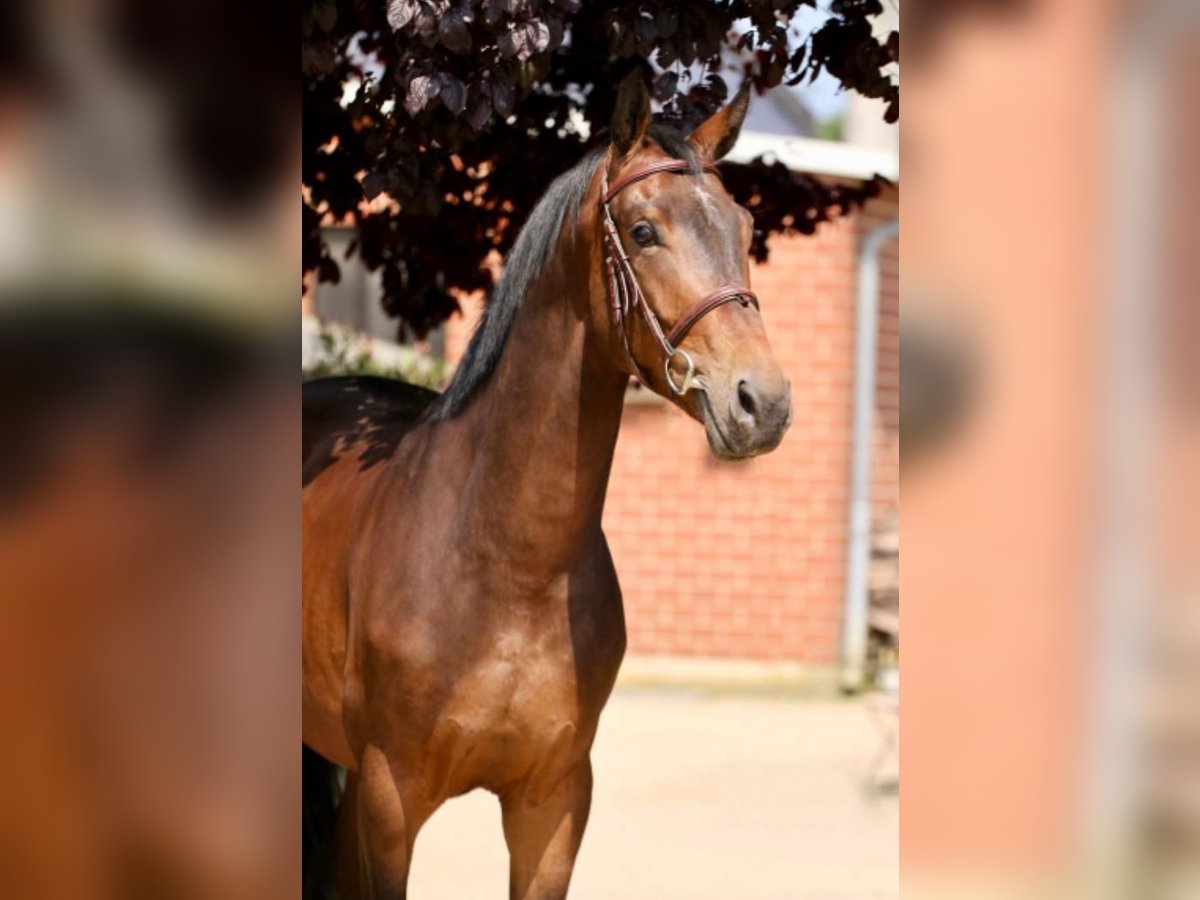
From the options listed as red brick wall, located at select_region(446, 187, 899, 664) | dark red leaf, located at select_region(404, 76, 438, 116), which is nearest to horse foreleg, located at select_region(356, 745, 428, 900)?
dark red leaf, located at select_region(404, 76, 438, 116)

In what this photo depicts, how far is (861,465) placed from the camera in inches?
361

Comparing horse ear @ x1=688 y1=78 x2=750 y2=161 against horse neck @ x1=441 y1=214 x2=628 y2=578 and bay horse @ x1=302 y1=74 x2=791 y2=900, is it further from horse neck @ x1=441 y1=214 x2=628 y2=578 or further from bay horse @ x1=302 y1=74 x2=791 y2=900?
horse neck @ x1=441 y1=214 x2=628 y2=578

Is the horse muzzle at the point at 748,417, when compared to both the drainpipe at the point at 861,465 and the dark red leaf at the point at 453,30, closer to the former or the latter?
the dark red leaf at the point at 453,30

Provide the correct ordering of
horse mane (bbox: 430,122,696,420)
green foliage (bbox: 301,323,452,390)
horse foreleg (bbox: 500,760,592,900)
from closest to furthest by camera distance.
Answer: horse mane (bbox: 430,122,696,420)
horse foreleg (bbox: 500,760,592,900)
green foliage (bbox: 301,323,452,390)

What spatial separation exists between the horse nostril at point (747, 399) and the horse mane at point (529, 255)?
533 millimetres

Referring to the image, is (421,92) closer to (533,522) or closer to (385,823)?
(533,522)

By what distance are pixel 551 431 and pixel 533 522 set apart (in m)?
0.20

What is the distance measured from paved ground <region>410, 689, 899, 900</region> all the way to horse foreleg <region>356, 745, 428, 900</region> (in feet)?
6.88

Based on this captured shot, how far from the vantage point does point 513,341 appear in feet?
10.1

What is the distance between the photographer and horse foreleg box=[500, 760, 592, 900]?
321cm

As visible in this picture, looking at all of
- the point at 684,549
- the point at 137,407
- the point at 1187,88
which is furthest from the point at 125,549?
the point at 684,549

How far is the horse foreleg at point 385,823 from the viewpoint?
3082mm

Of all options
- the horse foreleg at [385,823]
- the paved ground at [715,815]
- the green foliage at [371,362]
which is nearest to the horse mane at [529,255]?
the horse foreleg at [385,823]

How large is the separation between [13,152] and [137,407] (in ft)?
0.86
